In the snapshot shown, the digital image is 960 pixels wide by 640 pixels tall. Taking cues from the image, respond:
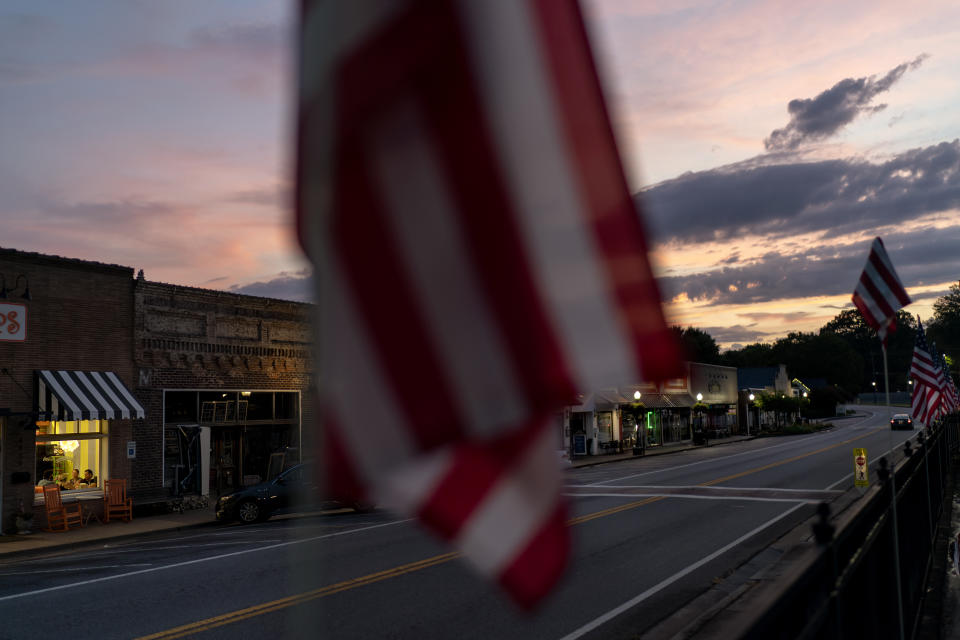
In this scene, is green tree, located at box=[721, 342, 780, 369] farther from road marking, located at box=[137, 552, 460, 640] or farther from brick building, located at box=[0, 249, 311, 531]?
road marking, located at box=[137, 552, 460, 640]

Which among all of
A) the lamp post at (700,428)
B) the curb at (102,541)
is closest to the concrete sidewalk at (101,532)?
the curb at (102,541)

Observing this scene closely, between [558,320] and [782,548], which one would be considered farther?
[782,548]

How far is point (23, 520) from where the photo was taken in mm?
19750

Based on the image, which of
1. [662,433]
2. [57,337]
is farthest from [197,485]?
[662,433]

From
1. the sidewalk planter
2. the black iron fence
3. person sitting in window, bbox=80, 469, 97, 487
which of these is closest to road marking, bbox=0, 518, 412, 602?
the black iron fence

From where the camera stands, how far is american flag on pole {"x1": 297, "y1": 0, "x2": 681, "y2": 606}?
181 centimetres

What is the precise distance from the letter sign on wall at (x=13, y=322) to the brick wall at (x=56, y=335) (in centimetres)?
21

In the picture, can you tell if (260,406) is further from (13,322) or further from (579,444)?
(579,444)

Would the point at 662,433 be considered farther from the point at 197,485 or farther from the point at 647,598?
the point at 647,598

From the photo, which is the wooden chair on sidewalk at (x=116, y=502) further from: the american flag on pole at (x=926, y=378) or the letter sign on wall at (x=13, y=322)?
the american flag on pole at (x=926, y=378)

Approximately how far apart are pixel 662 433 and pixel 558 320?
5615 cm

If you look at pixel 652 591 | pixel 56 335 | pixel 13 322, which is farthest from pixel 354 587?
pixel 56 335

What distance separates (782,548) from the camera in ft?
44.5

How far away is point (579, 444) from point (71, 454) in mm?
27683
